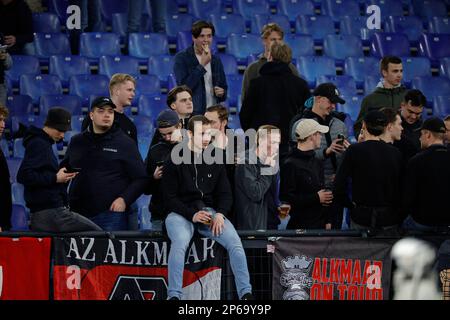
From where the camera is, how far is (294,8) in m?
15.2

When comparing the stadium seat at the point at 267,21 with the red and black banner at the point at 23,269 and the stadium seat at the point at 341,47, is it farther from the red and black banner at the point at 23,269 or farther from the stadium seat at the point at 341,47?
the red and black banner at the point at 23,269

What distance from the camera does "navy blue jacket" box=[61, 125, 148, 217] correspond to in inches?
349

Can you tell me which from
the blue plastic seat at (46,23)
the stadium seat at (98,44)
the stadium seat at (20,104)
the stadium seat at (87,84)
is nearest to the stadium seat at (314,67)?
the stadium seat at (98,44)

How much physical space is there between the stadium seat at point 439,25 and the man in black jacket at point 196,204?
23.1ft

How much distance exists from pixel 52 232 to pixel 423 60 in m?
7.24

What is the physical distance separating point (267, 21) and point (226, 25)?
0.58m

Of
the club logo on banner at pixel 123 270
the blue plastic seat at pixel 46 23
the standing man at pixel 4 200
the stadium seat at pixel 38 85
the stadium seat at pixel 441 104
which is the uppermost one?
the blue plastic seat at pixel 46 23

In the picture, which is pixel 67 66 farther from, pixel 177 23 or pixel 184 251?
pixel 184 251

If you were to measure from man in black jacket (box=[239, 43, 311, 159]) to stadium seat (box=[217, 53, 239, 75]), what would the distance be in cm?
320

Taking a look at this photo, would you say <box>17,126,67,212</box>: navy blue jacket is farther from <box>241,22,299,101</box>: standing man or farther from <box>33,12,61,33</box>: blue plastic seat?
<box>33,12,61,33</box>: blue plastic seat

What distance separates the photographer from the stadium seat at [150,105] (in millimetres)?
12719

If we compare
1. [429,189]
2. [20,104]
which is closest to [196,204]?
[429,189]

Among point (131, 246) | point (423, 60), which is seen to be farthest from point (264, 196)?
point (423, 60)

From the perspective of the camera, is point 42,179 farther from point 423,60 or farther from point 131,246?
point 423,60
